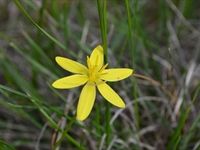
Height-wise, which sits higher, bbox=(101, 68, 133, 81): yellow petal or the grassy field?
the grassy field

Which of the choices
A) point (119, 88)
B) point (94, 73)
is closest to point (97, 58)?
point (94, 73)

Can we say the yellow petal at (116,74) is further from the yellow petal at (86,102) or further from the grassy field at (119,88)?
the grassy field at (119,88)

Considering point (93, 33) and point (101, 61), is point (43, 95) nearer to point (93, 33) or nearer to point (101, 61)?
point (93, 33)

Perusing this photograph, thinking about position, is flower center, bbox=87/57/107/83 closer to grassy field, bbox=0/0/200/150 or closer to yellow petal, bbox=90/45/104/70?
yellow petal, bbox=90/45/104/70

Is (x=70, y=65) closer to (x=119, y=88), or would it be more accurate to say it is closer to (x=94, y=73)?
(x=94, y=73)

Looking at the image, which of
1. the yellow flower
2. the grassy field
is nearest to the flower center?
the yellow flower

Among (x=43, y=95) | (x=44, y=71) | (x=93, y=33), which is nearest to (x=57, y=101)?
(x=43, y=95)
